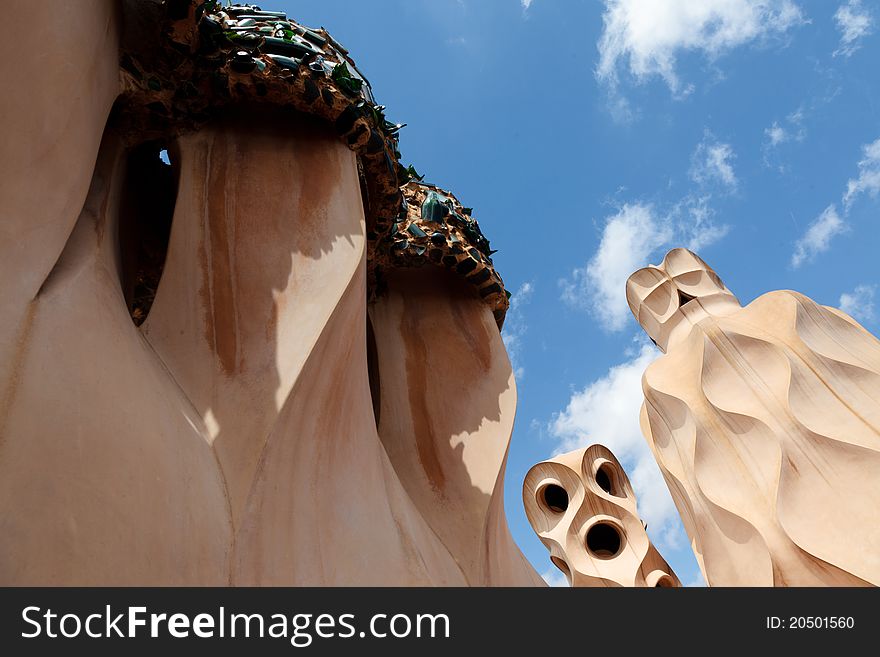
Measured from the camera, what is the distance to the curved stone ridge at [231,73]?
353cm

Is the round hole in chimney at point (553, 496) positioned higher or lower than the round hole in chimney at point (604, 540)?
higher

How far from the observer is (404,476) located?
480 centimetres

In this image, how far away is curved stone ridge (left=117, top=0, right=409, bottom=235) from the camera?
3525mm

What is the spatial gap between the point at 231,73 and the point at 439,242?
75.9 inches

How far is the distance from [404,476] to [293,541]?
1745mm

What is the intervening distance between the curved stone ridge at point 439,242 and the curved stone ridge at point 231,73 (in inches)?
36.9

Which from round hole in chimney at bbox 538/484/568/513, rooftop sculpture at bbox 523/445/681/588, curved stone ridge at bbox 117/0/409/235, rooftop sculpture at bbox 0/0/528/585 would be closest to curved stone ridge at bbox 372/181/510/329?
rooftop sculpture at bbox 0/0/528/585

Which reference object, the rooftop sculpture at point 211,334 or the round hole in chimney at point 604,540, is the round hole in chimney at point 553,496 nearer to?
the round hole in chimney at point 604,540

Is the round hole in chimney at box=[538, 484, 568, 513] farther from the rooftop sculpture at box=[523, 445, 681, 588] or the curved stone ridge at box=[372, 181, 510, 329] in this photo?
the curved stone ridge at box=[372, 181, 510, 329]

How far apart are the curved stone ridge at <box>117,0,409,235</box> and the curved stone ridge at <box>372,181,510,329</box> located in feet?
3.08

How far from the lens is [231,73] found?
148 inches
